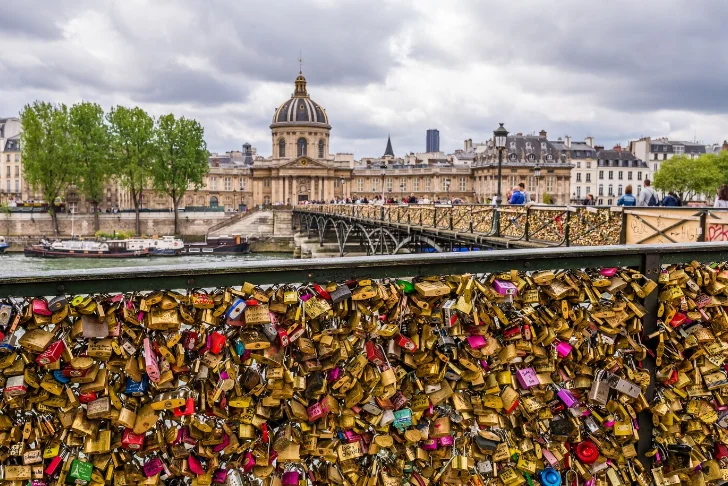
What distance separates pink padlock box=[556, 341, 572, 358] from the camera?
267 centimetres

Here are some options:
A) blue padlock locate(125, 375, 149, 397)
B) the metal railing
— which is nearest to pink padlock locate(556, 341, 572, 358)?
blue padlock locate(125, 375, 149, 397)

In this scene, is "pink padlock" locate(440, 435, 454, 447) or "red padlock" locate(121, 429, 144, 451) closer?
"red padlock" locate(121, 429, 144, 451)

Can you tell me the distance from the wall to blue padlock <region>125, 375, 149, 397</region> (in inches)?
2403

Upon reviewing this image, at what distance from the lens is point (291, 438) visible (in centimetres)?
238

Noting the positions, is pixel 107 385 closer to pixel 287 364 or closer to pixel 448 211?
pixel 287 364

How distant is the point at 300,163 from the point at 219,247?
40.2 m

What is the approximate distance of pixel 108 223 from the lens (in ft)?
197

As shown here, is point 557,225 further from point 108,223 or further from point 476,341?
point 108,223

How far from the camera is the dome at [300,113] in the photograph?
3654 inches

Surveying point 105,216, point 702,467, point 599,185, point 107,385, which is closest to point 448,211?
point 702,467

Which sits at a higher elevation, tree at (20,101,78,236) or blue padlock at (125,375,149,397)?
tree at (20,101,78,236)

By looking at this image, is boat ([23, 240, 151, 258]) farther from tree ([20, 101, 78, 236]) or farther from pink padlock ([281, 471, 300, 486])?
pink padlock ([281, 471, 300, 486])

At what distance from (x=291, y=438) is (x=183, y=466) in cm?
41

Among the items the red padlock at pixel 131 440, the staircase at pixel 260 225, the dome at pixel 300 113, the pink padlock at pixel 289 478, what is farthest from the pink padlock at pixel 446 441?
the dome at pixel 300 113
